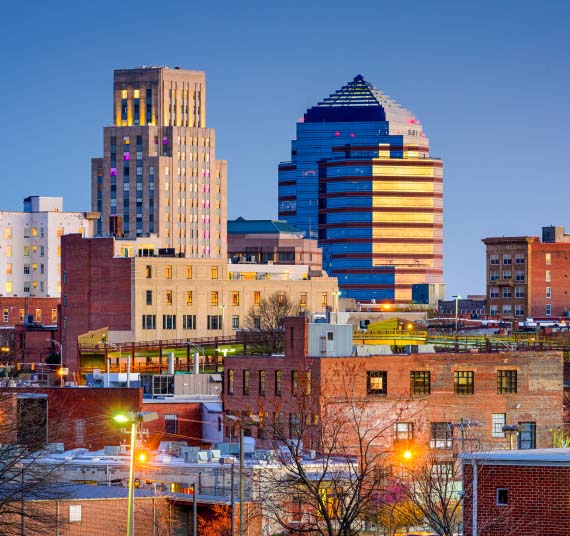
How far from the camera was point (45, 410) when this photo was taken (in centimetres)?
11056

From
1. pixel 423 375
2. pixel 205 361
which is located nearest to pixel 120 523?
pixel 423 375

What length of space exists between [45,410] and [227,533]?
35581 millimetres

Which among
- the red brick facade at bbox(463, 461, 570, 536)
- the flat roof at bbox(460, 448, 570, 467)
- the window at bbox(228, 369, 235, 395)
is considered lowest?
the red brick facade at bbox(463, 461, 570, 536)

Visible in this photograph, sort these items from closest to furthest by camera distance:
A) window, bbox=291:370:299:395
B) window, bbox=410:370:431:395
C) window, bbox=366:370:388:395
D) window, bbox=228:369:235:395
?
window, bbox=291:370:299:395 → window, bbox=366:370:388:395 → window, bbox=410:370:431:395 → window, bbox=228:369:235:395

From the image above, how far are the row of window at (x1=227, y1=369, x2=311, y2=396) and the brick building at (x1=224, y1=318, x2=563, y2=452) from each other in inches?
2.2

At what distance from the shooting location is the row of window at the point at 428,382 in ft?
332

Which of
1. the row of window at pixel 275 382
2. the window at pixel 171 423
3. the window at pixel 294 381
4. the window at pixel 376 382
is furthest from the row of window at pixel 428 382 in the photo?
the window at pixel 171 423

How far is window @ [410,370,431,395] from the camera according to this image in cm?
10225

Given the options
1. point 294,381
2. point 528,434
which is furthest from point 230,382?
point 528,434

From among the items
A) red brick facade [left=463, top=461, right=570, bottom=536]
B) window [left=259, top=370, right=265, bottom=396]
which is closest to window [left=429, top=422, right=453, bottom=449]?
window [left=259, top=370, right=265, bottom=396]

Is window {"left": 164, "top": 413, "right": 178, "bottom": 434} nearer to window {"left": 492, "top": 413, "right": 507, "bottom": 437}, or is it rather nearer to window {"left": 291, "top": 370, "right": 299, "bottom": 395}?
window {"left": 291, "top": 370, "right": 299, "bottom": 395}

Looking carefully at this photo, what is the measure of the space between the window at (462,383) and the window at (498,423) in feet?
6.06

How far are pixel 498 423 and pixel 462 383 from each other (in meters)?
2.86

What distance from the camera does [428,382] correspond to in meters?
103
